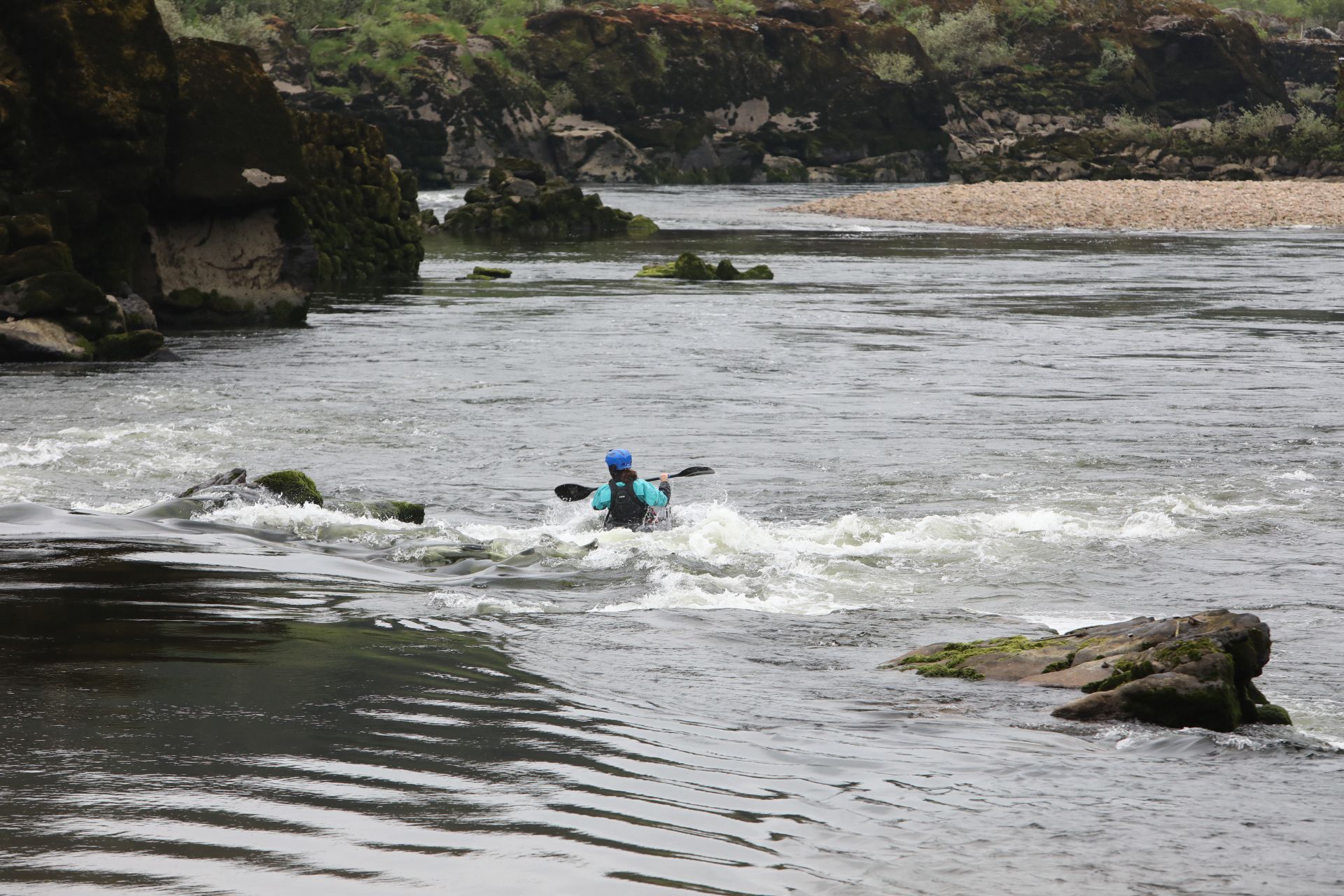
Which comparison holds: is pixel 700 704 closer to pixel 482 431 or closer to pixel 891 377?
pixel 482 431

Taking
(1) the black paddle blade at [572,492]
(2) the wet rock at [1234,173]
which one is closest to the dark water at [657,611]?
(1) the black paddle blade at [572,492]

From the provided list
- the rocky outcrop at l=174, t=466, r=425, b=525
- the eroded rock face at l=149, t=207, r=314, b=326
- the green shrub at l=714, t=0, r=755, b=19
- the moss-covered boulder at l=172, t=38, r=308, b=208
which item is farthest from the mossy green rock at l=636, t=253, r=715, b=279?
the green shrub at l=714, t=0, r=755, b=19

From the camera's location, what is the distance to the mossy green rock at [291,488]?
14.8 metres

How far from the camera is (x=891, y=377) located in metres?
24.8

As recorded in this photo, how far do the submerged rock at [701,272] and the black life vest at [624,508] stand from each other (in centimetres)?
2772

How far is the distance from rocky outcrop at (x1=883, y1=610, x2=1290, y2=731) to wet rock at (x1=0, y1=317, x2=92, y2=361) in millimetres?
18978

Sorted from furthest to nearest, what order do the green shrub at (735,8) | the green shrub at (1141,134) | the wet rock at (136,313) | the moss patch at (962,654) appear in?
the green shrub at (735,8), the green shrub at (1141,134), the wet rock at (136,313), the moss patch at (962,654)

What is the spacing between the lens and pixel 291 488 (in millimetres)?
14875

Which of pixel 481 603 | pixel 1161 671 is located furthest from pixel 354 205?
pixel 1161 671

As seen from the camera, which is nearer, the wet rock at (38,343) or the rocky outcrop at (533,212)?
the wet rock at (38,343)

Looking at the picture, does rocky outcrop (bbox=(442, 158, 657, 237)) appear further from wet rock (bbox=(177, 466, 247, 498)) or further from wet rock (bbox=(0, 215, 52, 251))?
wet rock (bbox=(177, 466, 247, 498))

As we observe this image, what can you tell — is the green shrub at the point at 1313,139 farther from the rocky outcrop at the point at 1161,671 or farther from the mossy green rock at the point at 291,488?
the rocky outcrop at the point at 1161,671

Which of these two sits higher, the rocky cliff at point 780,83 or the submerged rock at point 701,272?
the rocky cliff at point 780,83

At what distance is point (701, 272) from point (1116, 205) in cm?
3270
